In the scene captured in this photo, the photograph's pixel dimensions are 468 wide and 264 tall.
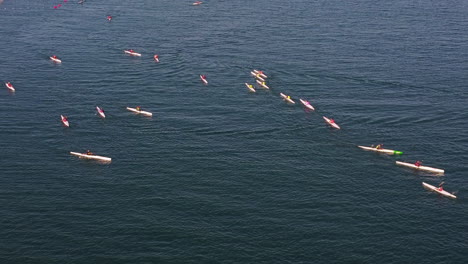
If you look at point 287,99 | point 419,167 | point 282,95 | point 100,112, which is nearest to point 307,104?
point 287,99

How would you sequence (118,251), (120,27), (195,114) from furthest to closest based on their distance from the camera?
1. (120,27)
2. (195,114)
3. (118,251)

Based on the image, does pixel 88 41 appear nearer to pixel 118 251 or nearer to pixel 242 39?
pixel 242 39

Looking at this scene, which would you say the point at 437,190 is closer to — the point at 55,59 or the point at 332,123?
the point at 332,123

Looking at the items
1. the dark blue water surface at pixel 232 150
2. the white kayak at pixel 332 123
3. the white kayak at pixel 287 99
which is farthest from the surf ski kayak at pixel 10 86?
the white kayak at pixel 332 123

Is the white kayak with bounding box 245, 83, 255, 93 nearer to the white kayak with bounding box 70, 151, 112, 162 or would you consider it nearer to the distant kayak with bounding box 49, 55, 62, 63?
the white kayak with bounding box 70, 151, 112, 162

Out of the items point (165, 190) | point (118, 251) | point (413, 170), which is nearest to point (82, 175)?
point (165, 190)

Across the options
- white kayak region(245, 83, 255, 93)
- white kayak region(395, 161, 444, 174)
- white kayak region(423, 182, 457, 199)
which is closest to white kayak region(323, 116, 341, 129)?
white kayak region(395, 161, 444, 174)

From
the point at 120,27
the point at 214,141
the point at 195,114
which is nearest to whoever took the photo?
the point at 214,141

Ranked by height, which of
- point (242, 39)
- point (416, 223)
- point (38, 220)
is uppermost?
point (242, 39)

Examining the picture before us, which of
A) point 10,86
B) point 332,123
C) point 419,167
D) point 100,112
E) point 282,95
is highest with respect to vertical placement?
point 282,95
